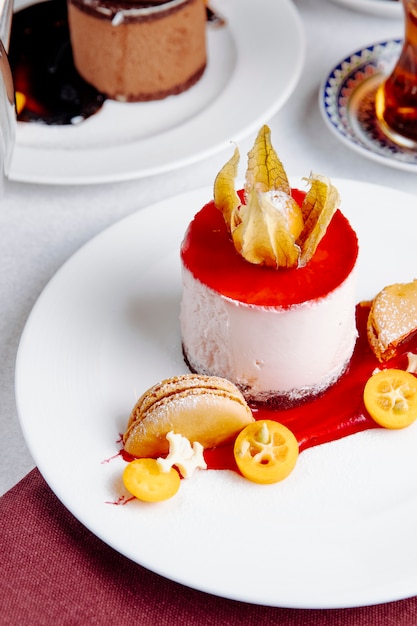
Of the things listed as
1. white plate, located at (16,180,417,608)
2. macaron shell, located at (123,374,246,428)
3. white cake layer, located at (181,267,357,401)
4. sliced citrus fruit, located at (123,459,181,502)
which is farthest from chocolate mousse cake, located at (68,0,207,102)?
sliced citrus fruit, located at (123,459,181,502)

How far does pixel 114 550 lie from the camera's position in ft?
3.51

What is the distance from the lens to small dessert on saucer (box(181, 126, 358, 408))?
1.15 m

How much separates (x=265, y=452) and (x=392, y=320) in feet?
1.07

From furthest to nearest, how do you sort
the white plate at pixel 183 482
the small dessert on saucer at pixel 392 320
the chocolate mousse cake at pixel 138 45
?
the chocolate mousse cake at pixel 138 45
the small dessert on saucer at pixel 392 320
the white plate at pixel 183 482

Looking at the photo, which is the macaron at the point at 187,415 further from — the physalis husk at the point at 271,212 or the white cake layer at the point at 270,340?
the physalis husk at the point at 271,212

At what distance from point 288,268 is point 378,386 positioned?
0.73 feet

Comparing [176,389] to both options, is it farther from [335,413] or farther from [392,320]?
[392,320]

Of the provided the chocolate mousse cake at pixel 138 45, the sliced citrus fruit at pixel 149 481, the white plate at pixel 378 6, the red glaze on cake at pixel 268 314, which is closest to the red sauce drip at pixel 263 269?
the red glaze on cake at pixel 268 314

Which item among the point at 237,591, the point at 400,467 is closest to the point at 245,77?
the point at 400,467

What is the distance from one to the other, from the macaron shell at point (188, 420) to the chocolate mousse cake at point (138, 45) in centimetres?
102

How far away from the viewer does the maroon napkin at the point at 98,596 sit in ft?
3.31

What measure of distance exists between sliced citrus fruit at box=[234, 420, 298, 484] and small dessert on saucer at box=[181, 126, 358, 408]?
4.7 inches

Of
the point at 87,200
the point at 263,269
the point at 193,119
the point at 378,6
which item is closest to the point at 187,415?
the point at 263,269

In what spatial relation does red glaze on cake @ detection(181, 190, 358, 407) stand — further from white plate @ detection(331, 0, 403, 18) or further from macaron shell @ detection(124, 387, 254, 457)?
white plate @ detection(331, 0, 403, 18)
